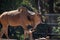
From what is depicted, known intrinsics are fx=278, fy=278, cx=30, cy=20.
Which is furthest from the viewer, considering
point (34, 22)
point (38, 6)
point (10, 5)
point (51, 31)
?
point (38, 6)

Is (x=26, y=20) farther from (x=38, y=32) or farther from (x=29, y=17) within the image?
(x=38, y=32)

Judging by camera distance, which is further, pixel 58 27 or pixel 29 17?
pixel 58 27

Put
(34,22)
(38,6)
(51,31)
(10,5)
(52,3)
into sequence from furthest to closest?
(52,3), (38,6), (10,5), (51,31), (34,22)

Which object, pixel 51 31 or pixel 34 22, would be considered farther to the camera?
pixel 51 31

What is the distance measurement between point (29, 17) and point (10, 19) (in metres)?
0.41

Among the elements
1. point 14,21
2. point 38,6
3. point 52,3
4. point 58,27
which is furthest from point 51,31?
point 52,3

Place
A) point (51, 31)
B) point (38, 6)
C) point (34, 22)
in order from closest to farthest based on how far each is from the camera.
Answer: point (34, 22) → point (51, 31) → point (38, 6)

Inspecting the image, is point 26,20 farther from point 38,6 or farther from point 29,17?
point 38,6

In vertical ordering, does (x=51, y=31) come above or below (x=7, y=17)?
below

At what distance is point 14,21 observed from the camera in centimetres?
538

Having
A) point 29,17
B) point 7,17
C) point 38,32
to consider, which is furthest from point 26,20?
point 38,32

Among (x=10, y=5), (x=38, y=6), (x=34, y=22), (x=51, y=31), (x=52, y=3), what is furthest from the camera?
(x=52, y=3)

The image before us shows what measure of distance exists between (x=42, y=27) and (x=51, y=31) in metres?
0.33

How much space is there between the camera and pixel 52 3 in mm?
10898
